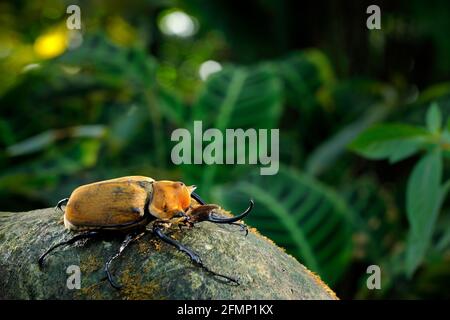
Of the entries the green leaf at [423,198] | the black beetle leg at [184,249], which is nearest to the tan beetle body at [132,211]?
the black beetle leg at [184,249]

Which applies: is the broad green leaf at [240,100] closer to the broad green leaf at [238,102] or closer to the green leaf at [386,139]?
the broad green leaf at [238,102]

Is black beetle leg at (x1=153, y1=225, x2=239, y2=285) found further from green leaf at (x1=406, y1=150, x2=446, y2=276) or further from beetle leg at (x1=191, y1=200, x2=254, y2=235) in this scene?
green leaf at (x1=406, y1=150, x2=446, y2=276)

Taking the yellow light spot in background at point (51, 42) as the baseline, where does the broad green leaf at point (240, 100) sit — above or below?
below

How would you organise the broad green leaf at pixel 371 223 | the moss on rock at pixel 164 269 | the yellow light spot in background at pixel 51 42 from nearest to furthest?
the moss on rock at pixel 164 269
the broad green leaf at pixel 371 223
the yellow light spot in background at pixel 51 42

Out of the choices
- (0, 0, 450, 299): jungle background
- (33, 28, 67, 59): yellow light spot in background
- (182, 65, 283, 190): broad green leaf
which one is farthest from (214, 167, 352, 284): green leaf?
(33, 28, 67, 59): yellow light spot in background

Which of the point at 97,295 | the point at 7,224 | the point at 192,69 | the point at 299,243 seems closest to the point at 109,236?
the point at 97,295

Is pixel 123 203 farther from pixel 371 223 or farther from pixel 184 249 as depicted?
pixel 371 223

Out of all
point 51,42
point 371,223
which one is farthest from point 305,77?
point 51,42

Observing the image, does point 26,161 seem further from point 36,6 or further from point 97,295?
point 36,6
